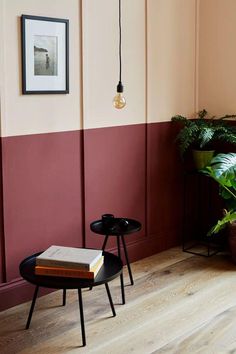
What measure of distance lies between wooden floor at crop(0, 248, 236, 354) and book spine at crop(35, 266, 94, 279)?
36 cm

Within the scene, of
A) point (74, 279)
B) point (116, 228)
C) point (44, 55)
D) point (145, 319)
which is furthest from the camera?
point (116, 228)

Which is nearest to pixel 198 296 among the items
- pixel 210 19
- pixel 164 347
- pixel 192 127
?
pixel 164 347

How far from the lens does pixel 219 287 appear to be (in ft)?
10.7

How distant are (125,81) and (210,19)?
0.98 meters

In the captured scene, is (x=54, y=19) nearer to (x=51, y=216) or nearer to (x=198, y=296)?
(x=51, y=216)

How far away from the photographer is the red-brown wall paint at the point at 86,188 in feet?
9.60

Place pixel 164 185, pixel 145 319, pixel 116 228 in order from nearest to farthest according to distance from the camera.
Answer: pixel 145 319 < pixel 116 228 < pixel 164 185

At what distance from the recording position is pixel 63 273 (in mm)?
2514

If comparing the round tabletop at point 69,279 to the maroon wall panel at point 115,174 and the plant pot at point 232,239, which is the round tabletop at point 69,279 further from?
the plant pot at point 232,239

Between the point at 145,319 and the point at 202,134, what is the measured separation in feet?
4.60

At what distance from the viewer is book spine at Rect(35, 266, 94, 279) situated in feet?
8.14

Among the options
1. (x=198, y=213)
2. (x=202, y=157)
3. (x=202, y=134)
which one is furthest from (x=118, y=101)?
(x=198, y=213)

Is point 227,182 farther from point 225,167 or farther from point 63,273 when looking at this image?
point 63,273

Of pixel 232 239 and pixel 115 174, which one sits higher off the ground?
pixel 115 174
